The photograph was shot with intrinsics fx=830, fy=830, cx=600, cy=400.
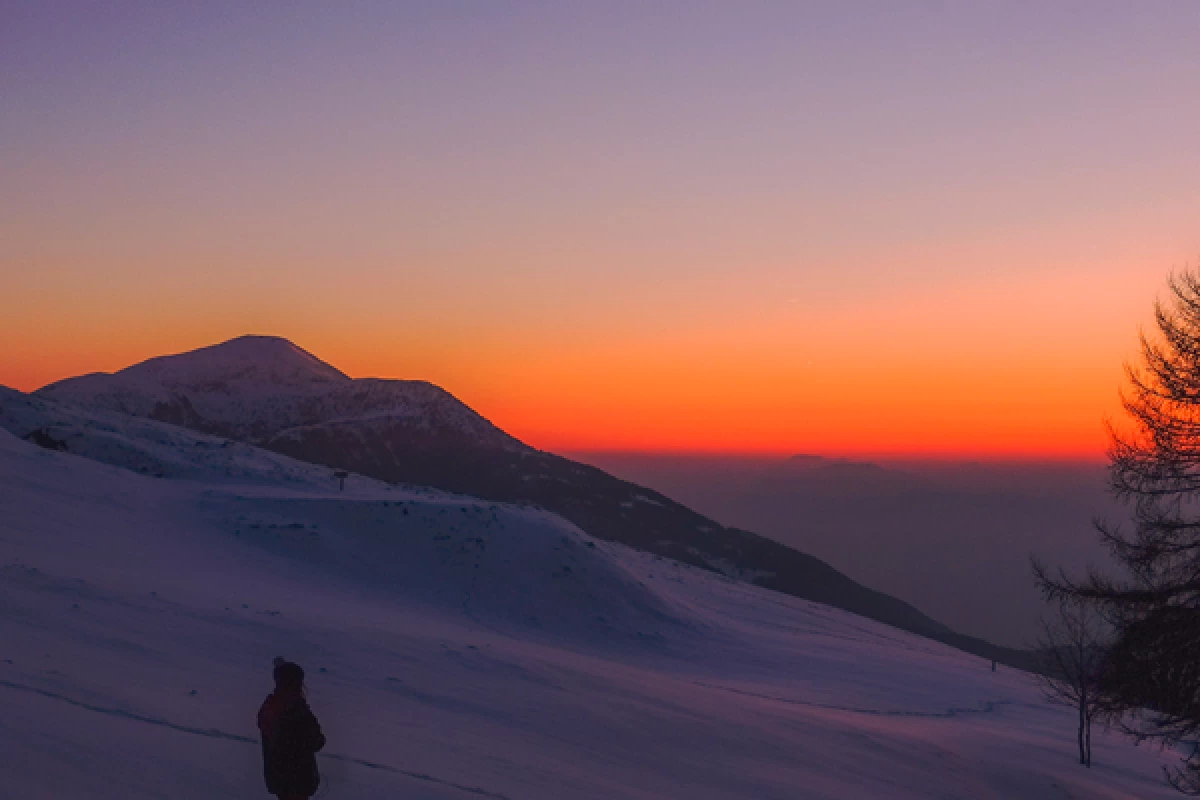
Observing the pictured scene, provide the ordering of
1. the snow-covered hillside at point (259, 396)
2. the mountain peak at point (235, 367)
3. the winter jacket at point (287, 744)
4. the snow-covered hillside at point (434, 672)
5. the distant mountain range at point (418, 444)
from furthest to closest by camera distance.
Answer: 1. the mountain peak at point (235, 367)
2. the snow-covered hillside at point (259, 396)
3. the distant mountain range at point (418, 444)
4. the snow-covered hillside at point (434, 672)
5. the winter jacket at point (287, 744)

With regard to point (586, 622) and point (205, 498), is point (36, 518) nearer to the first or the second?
point (205, 498)

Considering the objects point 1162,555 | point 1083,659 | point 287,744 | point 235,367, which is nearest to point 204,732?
point 287,744

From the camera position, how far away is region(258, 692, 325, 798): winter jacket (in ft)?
22.7

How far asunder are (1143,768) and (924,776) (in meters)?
9.50

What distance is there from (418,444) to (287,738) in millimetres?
154893

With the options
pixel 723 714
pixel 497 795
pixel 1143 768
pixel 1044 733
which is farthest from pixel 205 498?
pixel 1143 768

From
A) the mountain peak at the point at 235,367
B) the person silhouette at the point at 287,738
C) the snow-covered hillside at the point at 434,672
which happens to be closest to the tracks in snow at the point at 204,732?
the snow-covered hillside at the point at 434,672

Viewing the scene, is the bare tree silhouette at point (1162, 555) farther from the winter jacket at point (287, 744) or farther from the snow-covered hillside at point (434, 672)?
the winter jacket at point (287, 744)

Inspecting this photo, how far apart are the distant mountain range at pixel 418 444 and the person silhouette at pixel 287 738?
106 meters

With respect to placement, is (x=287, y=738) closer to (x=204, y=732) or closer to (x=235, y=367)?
(x=204, y=732)

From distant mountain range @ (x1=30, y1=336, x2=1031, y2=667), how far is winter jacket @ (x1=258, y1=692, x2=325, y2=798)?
10622 centimetres

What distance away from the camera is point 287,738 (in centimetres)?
694

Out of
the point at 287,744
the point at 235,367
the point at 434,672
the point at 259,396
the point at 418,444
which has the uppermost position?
the point at 235,367

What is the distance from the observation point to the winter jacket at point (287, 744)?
6914mm
